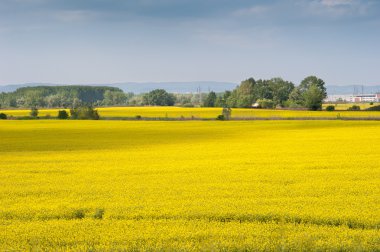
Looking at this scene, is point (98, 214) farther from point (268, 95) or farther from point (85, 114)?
point (268, 95)

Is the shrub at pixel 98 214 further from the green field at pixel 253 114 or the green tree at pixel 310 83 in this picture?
the green tree at pixel 310 83

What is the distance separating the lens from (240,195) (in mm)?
16531

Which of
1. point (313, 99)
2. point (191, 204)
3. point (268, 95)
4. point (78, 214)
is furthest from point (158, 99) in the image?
point (78, 214)

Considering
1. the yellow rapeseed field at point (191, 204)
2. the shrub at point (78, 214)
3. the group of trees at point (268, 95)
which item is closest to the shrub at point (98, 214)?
the yellow rapeseed field at point (191, 204)

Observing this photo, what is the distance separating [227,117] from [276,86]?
4098 inches

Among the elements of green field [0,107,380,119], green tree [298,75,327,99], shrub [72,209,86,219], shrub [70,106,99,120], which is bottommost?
shrub [72,209,86,219]

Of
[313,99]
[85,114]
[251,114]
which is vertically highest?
[313,99]

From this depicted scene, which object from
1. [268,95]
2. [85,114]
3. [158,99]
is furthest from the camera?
[158,99]

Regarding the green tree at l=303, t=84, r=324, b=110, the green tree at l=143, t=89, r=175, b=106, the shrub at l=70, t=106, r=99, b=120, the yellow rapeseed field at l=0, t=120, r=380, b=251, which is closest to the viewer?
the yellow rapeseed field at l=0, t=120, r=380, b=251

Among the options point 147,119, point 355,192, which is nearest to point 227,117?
point 147,119

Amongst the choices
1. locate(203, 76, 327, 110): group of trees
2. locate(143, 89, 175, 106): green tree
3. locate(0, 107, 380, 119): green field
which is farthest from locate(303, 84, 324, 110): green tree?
locate(143, 89, 175, 106): green tree

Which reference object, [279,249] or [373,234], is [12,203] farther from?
[373,234]

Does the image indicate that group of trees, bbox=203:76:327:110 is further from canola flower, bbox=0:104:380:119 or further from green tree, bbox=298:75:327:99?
canola flower, bbox=0:104:380:119

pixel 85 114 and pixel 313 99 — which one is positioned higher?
pixel 313 99
